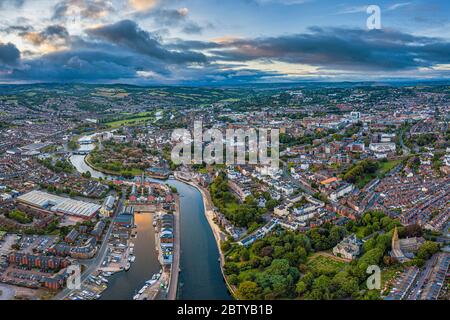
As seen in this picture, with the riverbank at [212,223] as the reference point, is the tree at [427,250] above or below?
above

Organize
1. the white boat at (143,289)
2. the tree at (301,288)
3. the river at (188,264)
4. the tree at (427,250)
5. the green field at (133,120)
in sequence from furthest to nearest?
the green field at (133,120), the tree at (427,250), the river at (188,264), the white boat at (143,289), the tree at (301,288)

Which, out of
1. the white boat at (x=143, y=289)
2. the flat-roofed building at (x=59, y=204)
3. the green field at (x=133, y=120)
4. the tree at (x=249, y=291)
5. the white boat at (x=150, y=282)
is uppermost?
the green field at (x=133, y=120)

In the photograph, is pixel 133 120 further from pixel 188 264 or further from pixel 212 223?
pixel 188 264

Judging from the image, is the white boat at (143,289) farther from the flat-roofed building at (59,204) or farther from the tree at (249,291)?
the flat-roofed building at (59,204)

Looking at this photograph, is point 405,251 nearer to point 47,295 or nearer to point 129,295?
point 129,295

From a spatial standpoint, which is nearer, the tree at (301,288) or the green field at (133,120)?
the tree at (301,288)

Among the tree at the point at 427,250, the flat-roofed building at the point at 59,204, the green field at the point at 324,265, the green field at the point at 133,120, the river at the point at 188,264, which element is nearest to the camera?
the river at the point at 188,264

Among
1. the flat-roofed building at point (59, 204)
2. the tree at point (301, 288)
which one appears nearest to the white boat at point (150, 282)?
the tree at point (301, 288)
